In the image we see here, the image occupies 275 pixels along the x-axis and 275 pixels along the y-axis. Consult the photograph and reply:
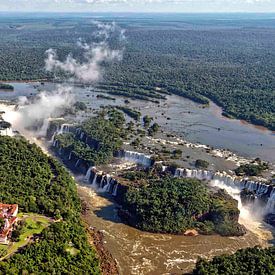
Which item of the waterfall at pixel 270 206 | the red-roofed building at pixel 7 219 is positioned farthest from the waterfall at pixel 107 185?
the waterfall at pixel 270 206

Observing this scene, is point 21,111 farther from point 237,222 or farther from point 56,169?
point 237,222

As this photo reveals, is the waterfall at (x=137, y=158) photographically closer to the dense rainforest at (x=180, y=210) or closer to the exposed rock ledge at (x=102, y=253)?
the dense rainforest at (x=180, y=210)

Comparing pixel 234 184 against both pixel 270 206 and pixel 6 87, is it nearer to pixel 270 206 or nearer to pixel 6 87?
pixel 270 206

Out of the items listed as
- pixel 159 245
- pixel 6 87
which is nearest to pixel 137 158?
pixel 159 245

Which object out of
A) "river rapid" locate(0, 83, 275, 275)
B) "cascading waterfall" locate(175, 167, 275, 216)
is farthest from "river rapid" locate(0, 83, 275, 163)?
"cascading waterfall" locate(175, 167, 275, 216)

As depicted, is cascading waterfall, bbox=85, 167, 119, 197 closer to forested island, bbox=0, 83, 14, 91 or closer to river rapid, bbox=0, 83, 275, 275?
river rapid, bbox=0, 83, 275, 275
